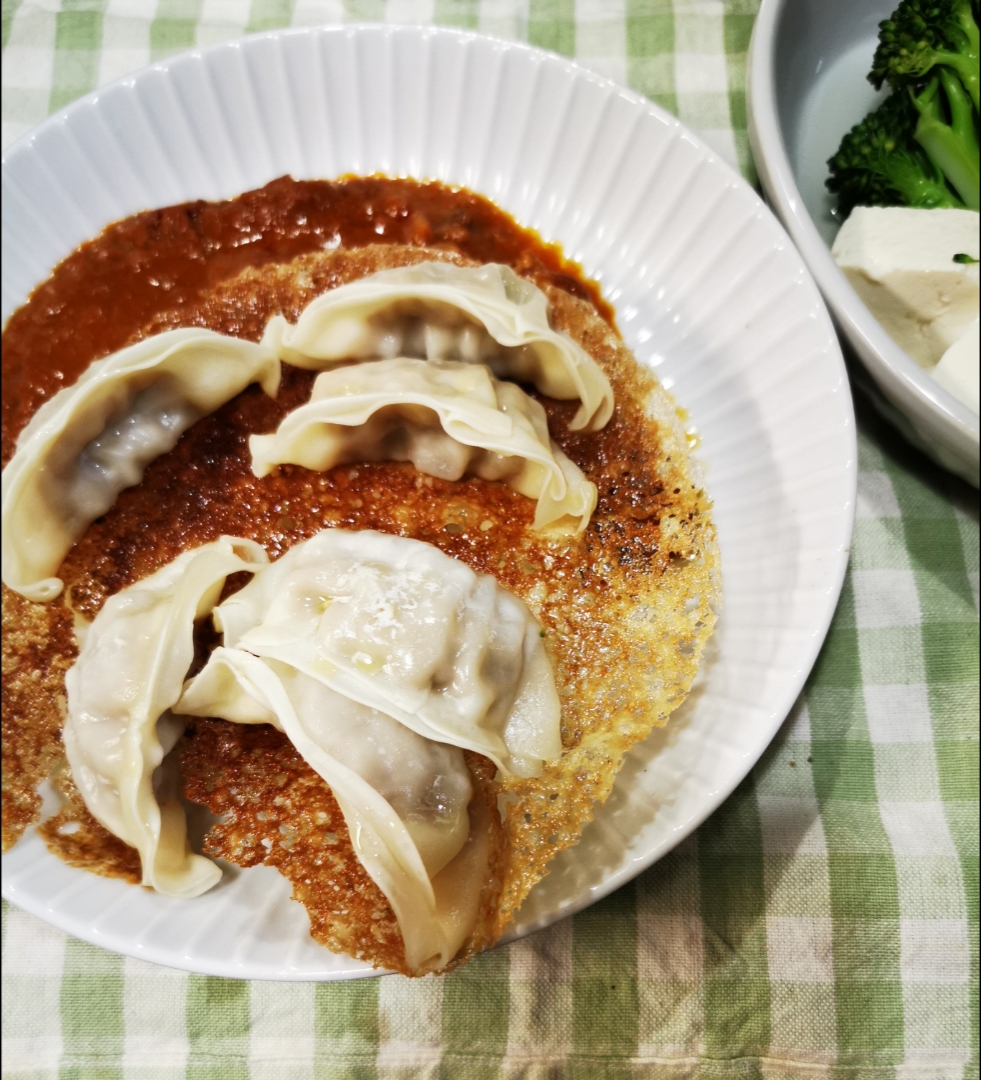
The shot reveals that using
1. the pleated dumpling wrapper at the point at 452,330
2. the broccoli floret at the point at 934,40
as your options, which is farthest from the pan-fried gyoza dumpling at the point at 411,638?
the broccoli floret at the point at 934,40

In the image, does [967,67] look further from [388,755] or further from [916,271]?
[388,755]

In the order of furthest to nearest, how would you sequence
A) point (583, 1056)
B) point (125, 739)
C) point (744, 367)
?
point (744, 367)
point (583, 1056)
point (125, 739)

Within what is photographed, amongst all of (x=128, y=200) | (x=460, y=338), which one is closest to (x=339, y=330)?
(x=460, y=338)

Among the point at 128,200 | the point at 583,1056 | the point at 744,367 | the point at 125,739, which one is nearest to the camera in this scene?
the point at 125,739

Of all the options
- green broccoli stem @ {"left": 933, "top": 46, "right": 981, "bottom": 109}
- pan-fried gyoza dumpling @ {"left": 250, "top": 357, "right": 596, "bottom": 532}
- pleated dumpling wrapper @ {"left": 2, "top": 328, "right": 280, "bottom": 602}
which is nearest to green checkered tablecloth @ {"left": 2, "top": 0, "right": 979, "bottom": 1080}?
pan-fried gyoza dumpling @ {"left": 250, "top": 357, "right": 596, "bottom": 532}

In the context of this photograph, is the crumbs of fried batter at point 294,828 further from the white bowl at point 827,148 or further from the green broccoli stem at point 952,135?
the green broccoli stem at point 952,135

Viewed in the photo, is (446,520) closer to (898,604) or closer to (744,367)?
(744,367)
